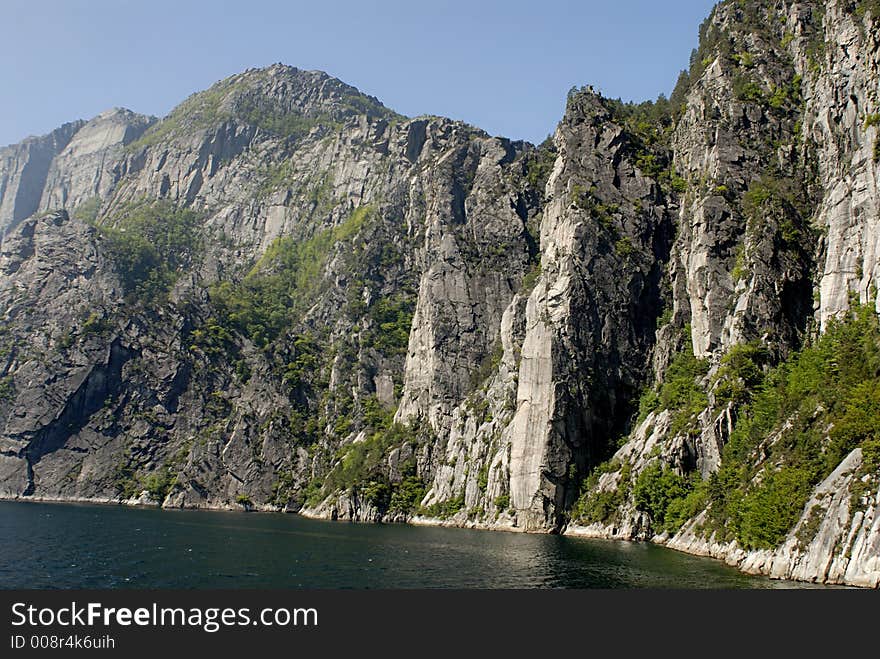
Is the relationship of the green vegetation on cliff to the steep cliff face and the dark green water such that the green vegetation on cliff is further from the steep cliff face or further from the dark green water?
the dark green water

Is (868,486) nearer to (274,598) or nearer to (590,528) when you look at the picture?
(274,598)

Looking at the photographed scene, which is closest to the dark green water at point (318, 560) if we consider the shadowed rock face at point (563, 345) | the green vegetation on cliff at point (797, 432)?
the green vegetation on cliff at point (797, 432)

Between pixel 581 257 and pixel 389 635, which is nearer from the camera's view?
pixel 389 635

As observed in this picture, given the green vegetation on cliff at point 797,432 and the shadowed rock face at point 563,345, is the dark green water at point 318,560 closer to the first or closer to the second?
the green vegetation on cliff at point 797,432

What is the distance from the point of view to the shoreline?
65419 millimetres

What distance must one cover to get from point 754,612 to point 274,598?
88.5 feet

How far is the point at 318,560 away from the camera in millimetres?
75312

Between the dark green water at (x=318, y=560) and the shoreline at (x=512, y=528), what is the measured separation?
1752mm

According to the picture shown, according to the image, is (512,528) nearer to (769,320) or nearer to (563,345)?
(563,345)

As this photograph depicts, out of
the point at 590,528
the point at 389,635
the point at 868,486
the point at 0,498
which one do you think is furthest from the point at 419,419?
the point at 389,635

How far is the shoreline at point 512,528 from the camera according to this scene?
6542cm

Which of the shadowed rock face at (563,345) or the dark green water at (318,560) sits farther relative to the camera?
the shadowed rock face at (563,345)

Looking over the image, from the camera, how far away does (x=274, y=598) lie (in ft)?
157

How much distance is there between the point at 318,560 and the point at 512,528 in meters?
52.1
